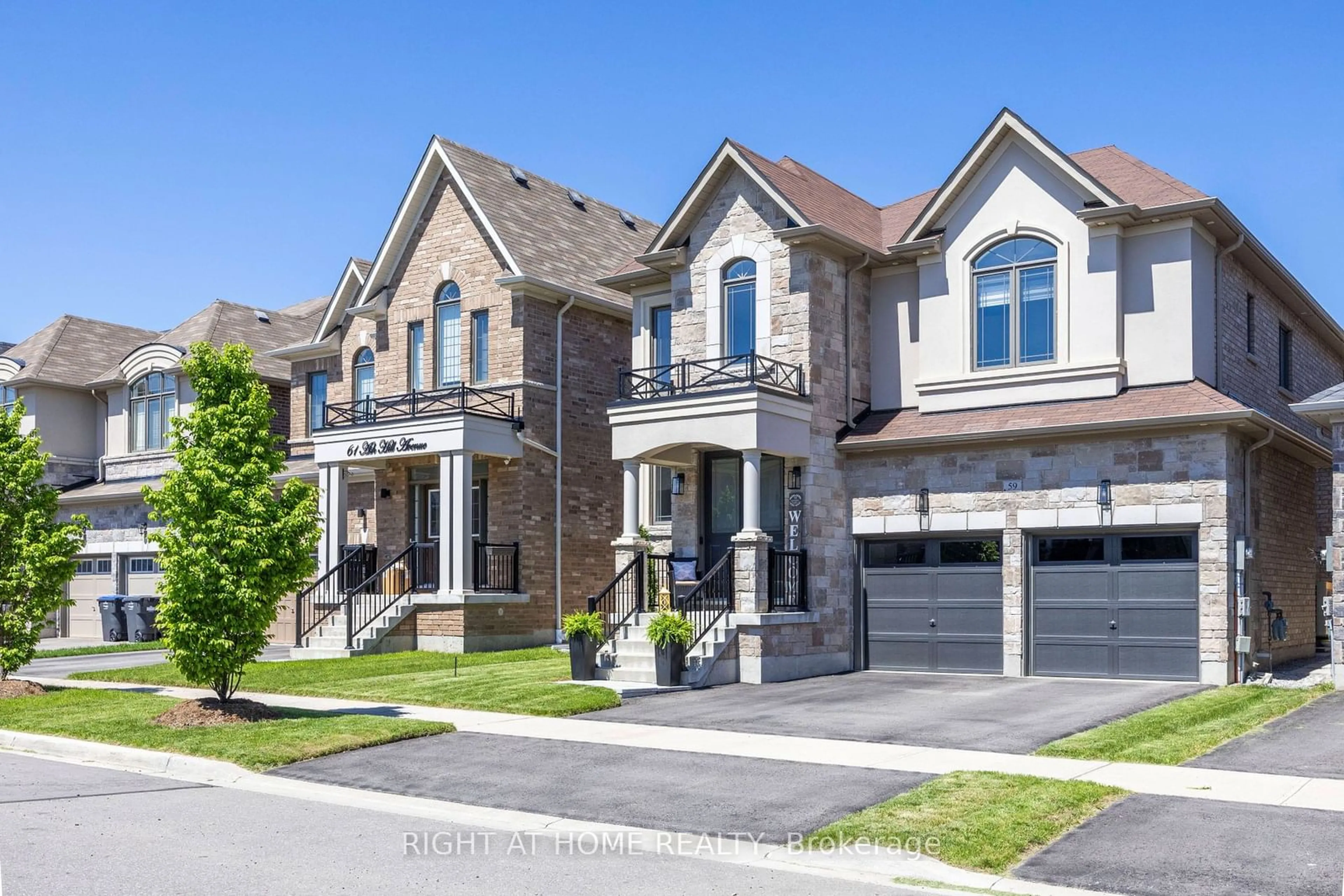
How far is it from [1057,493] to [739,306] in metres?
6.36

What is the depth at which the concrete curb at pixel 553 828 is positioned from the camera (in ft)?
27.5

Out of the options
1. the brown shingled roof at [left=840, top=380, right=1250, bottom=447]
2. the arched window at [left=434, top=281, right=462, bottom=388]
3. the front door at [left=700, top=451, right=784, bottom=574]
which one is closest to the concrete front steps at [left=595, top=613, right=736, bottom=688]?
the front door at [left=700, top=451, right=784, bottom=574]

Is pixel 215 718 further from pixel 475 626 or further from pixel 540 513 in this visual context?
pixel 540 513

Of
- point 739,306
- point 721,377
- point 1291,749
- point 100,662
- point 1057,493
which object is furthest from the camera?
point 100,662

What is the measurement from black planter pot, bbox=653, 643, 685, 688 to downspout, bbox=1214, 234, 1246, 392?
944cm

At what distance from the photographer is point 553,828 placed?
995cm

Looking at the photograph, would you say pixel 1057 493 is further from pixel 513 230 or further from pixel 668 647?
pixel 513 230

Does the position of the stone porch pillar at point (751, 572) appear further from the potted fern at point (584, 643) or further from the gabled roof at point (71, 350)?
the gabled roof at point (71, 350)

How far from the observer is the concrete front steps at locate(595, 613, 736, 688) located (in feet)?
62.9

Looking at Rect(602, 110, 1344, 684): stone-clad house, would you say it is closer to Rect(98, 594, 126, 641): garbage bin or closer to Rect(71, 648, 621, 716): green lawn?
Rect(71, 648, 621, 716): green lawn

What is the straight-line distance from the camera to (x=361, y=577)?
2797cm

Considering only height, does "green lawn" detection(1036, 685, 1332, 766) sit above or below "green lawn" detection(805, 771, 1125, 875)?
below

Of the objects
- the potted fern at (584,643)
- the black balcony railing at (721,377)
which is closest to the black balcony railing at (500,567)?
the black balcony railing at (721,377)

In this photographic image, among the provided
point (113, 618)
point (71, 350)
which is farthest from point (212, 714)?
point (71, 350)
